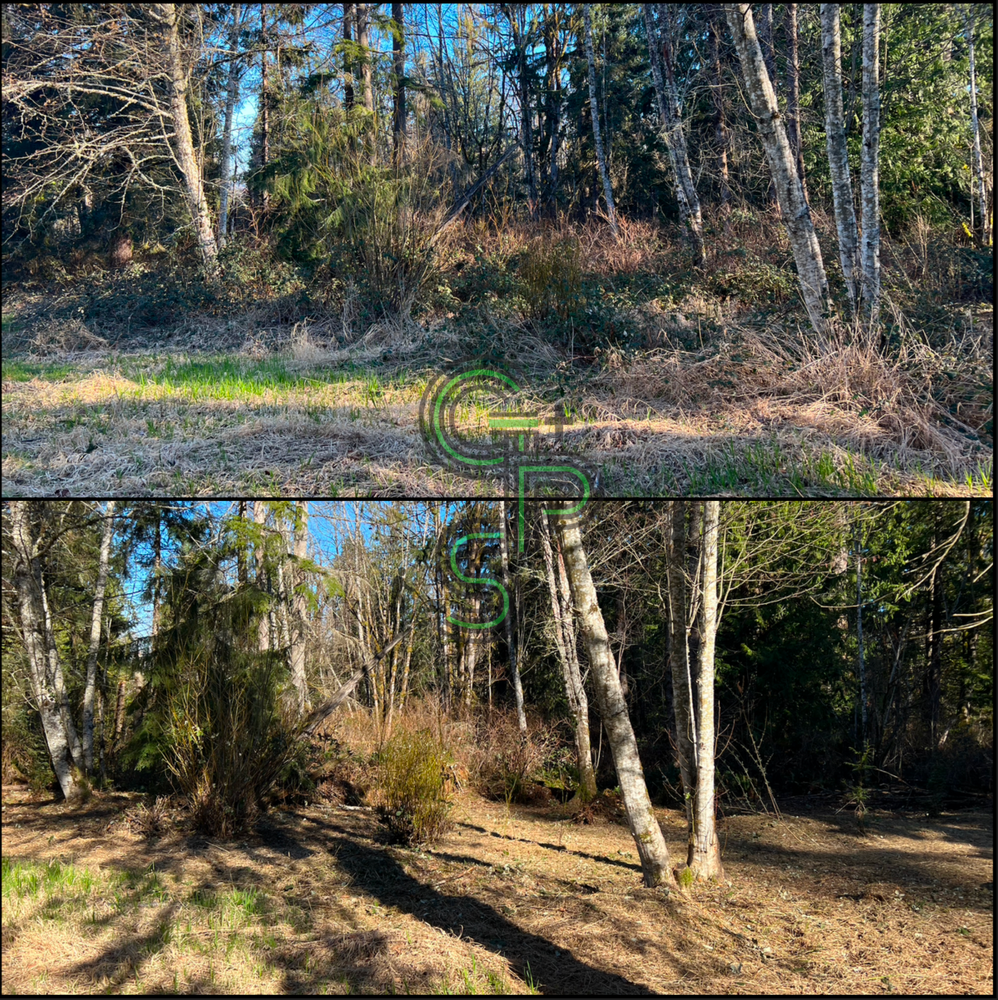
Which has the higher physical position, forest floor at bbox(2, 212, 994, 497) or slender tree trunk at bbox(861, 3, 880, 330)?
slender tree trunk at bbox(861, 3, 880, 330)

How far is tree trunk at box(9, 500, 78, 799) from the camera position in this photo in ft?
14.0

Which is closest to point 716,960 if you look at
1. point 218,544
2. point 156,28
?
point 218,544

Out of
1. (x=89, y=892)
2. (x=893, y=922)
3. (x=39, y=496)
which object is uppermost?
(x=39, y=496)

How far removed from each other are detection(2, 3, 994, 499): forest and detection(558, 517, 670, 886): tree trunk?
2.99 feet

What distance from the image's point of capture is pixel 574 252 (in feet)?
20.1

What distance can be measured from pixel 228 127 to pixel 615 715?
5169 mm

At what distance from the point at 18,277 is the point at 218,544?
7.72 ft

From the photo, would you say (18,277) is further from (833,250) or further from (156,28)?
(833,250)

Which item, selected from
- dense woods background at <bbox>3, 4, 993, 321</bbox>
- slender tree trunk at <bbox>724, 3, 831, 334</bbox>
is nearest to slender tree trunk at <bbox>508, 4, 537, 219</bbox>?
dense woods background at <bbox>3, 4, 993, 321</bbox>

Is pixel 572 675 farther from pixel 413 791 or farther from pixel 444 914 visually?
pixel 444 914

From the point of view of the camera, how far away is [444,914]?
462 cm

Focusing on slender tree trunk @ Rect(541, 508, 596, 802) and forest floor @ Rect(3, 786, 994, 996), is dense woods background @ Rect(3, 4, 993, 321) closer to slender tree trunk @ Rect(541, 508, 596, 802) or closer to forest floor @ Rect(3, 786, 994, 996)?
slender tree trunk @ Rect(541, 508, 596, 802)

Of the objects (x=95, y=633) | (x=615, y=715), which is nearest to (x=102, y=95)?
(x=95, y=633)

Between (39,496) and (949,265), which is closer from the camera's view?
(39,496)
